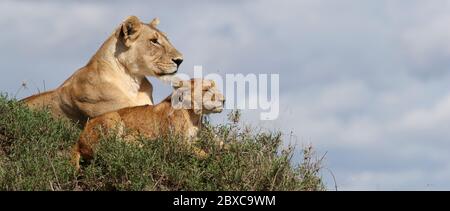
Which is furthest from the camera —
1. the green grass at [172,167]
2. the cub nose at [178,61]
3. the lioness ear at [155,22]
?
the lioness ear at [155,22]

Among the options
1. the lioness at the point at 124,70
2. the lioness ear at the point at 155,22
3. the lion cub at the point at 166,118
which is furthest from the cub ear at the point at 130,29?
the lion cub at the point at 166,118

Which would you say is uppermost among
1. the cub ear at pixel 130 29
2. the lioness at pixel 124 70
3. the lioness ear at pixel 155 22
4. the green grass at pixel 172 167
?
the lioness ear at pixel 155 22

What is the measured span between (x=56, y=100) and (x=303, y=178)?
13.8ft

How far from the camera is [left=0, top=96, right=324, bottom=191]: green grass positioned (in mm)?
11273

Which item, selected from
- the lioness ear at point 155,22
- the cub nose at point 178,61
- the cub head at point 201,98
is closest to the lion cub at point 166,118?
the cub head at point 201,98

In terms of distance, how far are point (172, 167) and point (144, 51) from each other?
2.99 metres

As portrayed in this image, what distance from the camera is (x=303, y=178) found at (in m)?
11.8

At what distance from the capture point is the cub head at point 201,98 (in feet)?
38.8

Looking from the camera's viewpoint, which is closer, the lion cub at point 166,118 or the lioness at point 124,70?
the lion cub at point 166,118

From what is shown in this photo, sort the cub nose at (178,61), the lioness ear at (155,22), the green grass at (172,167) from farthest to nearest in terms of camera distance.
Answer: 1. the lioness ear at (155,22)
2. the cub nose at (178,61)
3. the green grass at (172,167)

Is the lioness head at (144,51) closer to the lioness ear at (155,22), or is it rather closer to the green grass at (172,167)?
the lioness ear at (155,22)

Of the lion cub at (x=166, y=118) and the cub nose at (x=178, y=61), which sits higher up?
the cub nose at (x=178, y=61)
